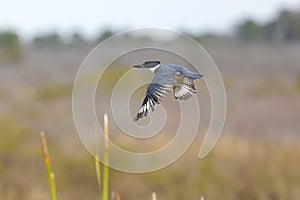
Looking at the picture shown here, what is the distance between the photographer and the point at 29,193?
746 cm

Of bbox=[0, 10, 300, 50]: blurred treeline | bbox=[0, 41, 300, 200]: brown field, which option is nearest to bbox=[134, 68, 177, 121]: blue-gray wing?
bbox=[0, 41, 300, 200]: brown field

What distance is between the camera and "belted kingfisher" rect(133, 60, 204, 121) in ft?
2.02

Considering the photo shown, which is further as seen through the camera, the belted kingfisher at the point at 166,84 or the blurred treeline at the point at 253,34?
the blurred treeline at the point at 253,34

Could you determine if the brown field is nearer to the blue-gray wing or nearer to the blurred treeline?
the blue-gray wing

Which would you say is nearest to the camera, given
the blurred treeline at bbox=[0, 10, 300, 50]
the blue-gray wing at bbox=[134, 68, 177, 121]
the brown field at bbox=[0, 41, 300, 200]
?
the blue-gray wing at bbox=[134, 68, 177, 121]

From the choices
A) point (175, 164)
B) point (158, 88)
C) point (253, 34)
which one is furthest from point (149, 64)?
point (253, 34)

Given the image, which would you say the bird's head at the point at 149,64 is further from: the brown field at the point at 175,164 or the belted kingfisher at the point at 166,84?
the brown field at the point at 175,164

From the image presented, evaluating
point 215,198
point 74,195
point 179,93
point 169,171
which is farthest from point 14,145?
point 179,93

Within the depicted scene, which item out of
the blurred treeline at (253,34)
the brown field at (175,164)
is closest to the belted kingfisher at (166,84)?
the brown field at (175,164)

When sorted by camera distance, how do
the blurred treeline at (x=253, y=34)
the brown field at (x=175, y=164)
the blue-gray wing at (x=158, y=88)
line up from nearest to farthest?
the blue-gray wing at (x=158, y=88)
the brown field at (x=175, y=164)
the blurred treeline at (x=253, y=34)

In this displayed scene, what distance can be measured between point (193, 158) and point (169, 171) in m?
0.37

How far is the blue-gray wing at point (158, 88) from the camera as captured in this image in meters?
0.61

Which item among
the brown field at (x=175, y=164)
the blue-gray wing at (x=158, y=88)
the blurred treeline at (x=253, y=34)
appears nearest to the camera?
the blue-gray wing at (x=158, y=88)

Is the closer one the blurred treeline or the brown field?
the brown field
